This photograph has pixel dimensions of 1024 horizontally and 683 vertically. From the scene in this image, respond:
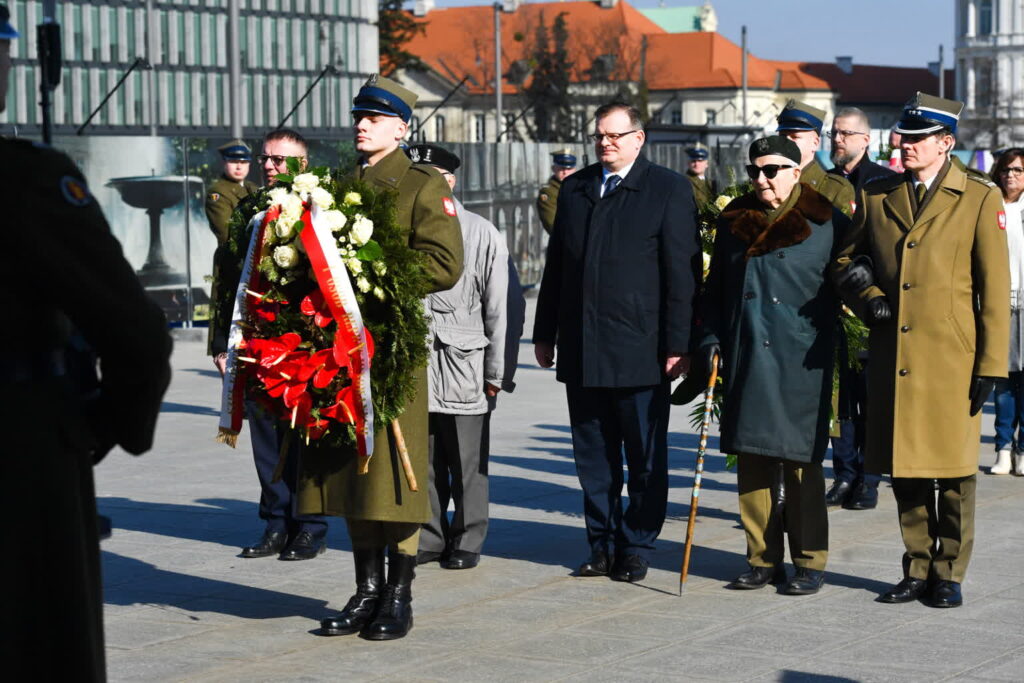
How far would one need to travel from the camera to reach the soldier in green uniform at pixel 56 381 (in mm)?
3355

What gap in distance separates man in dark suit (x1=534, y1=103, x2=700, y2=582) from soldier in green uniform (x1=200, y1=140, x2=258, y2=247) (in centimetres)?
417

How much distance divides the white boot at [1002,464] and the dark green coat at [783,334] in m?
3.97

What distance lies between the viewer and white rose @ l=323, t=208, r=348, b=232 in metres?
6.68

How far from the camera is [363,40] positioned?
9206 centimetres

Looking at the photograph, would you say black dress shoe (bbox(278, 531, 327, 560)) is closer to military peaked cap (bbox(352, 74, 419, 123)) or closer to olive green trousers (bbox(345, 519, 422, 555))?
olive green trousers (bbox(345, 519, 422, 555))

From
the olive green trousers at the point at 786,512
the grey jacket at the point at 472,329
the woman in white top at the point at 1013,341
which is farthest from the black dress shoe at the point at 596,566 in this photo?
the woman in white top at the point at 1013,341

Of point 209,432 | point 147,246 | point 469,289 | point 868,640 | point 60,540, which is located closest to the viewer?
point 60,540

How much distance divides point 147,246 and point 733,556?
14.1 m

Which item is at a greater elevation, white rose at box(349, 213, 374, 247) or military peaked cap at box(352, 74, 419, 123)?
military peaked cap at box(352, 74, 419, 123)

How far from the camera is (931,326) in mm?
7387

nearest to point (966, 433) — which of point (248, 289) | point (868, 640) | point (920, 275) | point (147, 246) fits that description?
point (920, 275)

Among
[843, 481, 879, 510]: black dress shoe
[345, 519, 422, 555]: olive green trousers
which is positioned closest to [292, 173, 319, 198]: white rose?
[345, 519, 422, 555]: olive green trousers

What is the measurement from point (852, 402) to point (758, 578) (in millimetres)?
2765

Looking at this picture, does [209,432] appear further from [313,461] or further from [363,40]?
[363,40]
